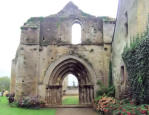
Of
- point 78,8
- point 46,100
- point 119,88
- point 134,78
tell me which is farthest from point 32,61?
point 134,78

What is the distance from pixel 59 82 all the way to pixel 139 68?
8782 mm

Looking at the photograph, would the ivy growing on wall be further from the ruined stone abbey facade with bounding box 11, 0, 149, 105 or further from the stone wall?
the ruined stone abbey facade with bounding box 11, 0, 149, 105

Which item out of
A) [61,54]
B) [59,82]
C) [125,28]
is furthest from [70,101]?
[125,28]

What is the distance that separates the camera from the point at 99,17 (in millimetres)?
17172

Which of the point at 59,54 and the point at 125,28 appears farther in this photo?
the point at 59,54

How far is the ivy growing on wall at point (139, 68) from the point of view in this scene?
29.9 feet

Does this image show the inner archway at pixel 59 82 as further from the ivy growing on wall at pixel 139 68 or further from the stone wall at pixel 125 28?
the ivy growing on wall at pixel 139 68

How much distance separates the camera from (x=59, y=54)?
16328 mm

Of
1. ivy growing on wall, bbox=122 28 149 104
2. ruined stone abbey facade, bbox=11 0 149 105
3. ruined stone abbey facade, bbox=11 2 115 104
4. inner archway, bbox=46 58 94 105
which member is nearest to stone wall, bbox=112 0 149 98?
ruined stone abbey facade, bbox=11 0 149 105

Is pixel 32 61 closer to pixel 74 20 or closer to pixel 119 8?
pixel 74 20

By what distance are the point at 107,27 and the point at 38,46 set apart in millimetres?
5686

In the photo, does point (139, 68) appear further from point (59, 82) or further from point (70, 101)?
point (70, 101)

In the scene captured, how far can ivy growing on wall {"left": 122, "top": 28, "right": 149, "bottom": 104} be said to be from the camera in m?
9.12

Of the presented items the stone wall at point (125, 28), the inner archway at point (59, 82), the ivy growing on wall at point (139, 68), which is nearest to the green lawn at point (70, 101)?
the inner archway at point (59, 82)
